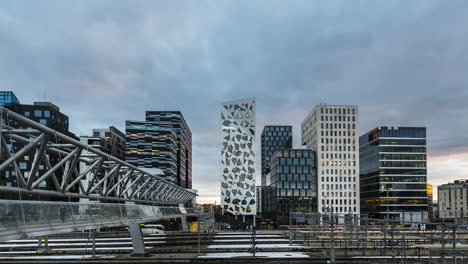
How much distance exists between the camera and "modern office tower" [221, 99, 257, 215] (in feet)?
286

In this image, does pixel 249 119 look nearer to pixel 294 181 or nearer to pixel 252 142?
pixel 252 142

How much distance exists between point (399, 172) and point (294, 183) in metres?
35.9

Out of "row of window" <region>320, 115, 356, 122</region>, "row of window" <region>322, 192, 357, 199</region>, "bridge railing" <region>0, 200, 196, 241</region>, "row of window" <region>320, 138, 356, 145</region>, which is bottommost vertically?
"row of window" <region>322, 192, 357, 199</region>

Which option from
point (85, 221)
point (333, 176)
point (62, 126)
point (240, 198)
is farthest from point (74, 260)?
point (333, 176)

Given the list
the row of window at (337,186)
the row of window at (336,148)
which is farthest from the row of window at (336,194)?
the row of window at (336,148)

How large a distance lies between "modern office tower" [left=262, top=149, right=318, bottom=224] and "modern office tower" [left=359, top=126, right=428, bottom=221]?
24074mm

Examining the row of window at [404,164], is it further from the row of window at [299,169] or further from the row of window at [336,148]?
the row of window at [299,169]

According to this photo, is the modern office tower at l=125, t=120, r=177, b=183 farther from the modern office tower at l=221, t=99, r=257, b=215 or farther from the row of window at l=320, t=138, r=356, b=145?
the modern office tower at l=221, t=99, r=257, b=215

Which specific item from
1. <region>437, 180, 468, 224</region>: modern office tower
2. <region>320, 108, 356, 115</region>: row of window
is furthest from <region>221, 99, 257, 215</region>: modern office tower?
<region>437, 180, 468, 224</region>: modern office tower

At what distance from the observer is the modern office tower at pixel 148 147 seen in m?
170

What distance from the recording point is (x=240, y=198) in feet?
286

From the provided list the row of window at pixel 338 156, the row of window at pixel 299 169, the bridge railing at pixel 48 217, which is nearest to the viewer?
the bridge railing at pixel 48 217

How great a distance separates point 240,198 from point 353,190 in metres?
55.7

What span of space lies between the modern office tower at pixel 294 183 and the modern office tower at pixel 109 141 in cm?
5837
